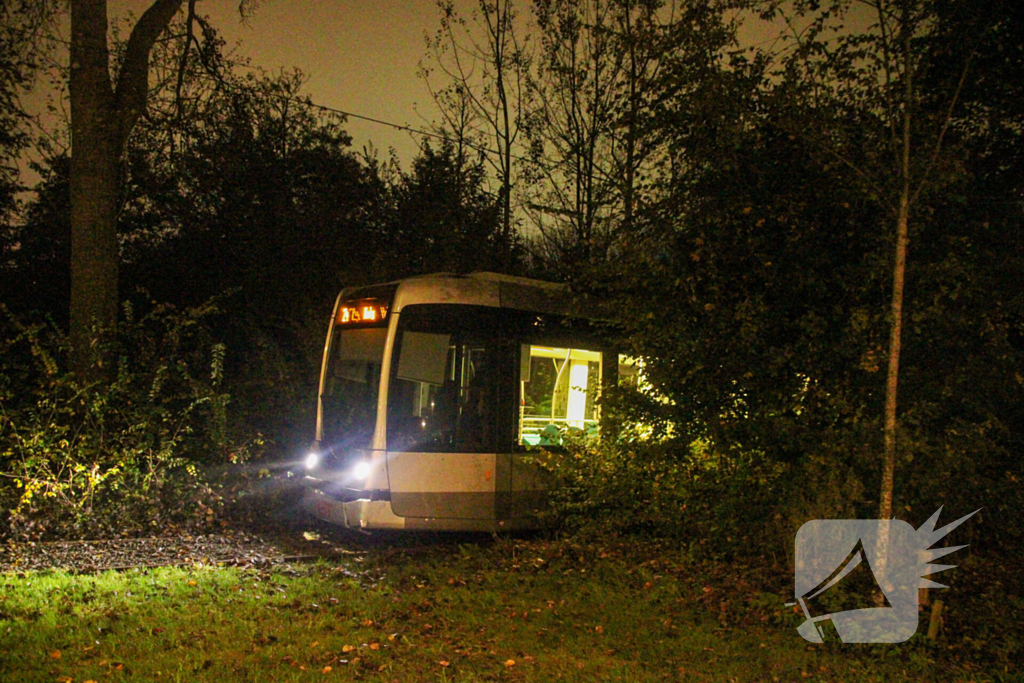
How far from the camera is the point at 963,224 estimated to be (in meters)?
7.36

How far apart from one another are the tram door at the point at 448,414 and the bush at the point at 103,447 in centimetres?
305

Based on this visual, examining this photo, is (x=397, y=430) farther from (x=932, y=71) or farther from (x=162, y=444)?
(x=932, y=71)

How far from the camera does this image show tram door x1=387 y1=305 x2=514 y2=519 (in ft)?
29.9

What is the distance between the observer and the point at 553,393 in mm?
10070

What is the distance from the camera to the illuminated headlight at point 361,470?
29.9 feet

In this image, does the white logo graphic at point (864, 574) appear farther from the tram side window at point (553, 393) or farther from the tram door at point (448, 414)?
the tram door at point (448, 414)

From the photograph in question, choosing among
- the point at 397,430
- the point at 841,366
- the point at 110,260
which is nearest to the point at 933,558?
the point at 841,366

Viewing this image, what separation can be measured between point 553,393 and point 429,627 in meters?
4.13

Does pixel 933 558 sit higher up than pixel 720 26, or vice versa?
pixel 720 26

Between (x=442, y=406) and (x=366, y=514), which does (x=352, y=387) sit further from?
(x=366, y=514)

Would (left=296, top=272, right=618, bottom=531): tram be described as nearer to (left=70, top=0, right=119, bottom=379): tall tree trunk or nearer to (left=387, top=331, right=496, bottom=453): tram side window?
(left=387, top=331, right=496, bottom=453): tram side window

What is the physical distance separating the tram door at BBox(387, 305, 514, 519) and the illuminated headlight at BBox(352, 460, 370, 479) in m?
0.27

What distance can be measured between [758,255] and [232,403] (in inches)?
398

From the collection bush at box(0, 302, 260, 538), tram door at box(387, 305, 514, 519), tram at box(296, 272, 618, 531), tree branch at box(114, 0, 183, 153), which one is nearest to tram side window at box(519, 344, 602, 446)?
tram at box(296, 272, 618, 531)
